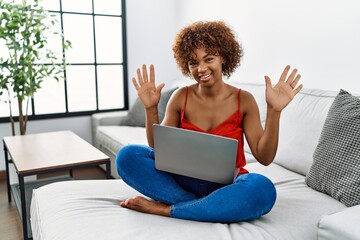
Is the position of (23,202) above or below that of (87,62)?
below

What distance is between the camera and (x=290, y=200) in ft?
4.45

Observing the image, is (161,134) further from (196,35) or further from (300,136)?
(300,136)

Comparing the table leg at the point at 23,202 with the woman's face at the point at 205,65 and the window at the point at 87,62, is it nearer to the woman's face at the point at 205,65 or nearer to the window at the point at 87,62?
the woman's face at the point at 205,65

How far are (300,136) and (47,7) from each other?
2.55 m

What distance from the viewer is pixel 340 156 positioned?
1362 mm

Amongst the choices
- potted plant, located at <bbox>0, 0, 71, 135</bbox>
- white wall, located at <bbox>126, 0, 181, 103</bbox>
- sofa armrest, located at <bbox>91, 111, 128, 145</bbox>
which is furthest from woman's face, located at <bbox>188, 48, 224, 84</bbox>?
white wall, located at <bbox>126, 0, 181, 103</bbox>

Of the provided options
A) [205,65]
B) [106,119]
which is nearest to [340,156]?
[205,65]

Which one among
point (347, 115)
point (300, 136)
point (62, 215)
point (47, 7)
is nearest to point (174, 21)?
point (47, 7)

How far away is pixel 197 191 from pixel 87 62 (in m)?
2.47

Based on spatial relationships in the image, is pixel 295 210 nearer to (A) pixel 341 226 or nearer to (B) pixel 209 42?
(A) pixel 341 226

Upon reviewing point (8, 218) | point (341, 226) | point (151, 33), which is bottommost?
point (8, 218)

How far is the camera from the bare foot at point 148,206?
124 cm

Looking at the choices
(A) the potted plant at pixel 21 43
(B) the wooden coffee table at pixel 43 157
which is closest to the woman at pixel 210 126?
(B) the wooden coffee table at pixel 43 157

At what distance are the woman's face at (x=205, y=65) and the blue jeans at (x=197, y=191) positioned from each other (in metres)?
0.37
